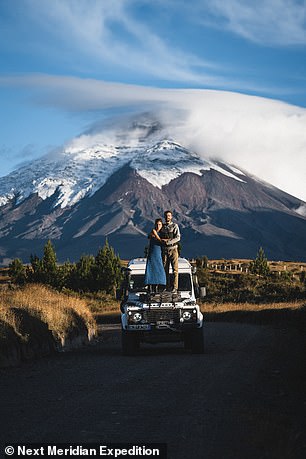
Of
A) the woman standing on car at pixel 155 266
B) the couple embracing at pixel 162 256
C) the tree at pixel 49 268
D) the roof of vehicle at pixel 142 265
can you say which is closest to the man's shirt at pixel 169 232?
the couple embracing at pixel 162 256

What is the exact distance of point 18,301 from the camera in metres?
24.6

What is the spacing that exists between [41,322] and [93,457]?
15398 millimetres

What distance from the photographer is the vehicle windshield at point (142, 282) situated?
2240cm

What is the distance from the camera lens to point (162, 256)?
858 inches

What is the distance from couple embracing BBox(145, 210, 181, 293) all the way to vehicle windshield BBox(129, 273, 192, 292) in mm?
625

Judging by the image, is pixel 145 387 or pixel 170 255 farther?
pixel 170 255

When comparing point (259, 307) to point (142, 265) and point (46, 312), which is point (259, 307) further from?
point (142, 265)

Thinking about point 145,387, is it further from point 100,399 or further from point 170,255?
point 170,255

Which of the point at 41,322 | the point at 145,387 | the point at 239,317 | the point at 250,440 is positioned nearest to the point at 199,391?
the point at 145,387

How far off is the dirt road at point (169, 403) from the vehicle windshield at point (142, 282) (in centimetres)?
277

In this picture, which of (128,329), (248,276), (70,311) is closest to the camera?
(128,329)

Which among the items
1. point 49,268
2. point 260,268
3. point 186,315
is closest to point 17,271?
point 49,268

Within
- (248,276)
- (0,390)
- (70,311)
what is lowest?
(248,276)

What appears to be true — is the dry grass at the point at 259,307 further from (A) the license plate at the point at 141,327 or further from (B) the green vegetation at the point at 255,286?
(A) the license plate at the point at 141,327
